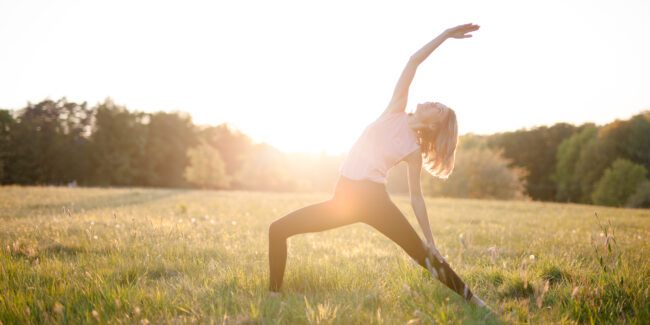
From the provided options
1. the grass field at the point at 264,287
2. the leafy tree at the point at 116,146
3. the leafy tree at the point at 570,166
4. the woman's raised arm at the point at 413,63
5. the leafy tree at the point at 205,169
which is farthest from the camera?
the leafy tree at the point at 205,169

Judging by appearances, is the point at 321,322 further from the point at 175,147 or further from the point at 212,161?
the point at 175,147

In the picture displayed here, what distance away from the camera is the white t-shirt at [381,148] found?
3.05 m

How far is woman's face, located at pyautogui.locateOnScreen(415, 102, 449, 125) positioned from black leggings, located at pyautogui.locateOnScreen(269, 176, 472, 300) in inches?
33.4

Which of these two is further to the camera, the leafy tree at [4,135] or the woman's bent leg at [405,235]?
the leafy tree at [4,135]

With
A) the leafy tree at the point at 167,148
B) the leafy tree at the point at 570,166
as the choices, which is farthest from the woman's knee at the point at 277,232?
the leafy tree at the point at 167,148

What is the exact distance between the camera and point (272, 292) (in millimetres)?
3262

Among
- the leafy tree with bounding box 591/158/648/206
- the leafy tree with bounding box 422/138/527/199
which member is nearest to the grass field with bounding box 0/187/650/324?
the leafy tree with bounding box 422/138/527/199

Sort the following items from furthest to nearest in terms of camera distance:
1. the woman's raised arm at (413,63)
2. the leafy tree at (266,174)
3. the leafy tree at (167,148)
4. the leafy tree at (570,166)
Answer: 1. the leafy tree at (266,174)
2. the leafy tree at (167,148)
3. the leafy tree at (570,166)
4. the woman's raised arm at (413,63)

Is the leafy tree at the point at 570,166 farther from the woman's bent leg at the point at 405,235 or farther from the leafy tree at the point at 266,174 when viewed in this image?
the woman's bent leg at the point at 405,235

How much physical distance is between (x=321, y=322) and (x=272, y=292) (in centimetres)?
87

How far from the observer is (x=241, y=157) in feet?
202

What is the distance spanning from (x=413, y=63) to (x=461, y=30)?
0.60 meters

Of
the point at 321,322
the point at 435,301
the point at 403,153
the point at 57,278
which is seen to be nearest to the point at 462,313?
the point at 435,301

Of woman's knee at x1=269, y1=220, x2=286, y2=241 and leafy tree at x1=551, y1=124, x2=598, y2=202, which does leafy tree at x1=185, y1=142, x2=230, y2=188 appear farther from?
leafy tree at x1=551, y1=124, x2=598, y2=202
